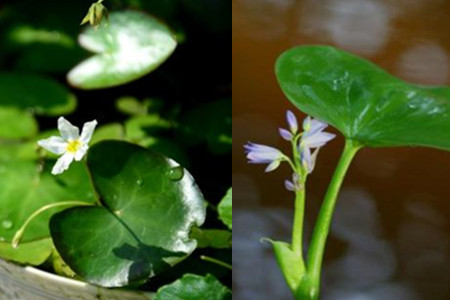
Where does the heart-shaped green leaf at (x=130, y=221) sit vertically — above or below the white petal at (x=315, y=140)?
below

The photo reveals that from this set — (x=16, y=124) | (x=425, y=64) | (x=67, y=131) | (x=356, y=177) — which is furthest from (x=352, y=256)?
(x=16, y=124)

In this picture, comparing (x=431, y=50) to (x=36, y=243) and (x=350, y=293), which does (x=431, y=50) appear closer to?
(x=350, y=293)

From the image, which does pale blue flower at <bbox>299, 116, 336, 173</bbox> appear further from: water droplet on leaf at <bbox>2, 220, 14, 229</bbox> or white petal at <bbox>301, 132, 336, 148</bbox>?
water droplet on leaf at <bbox>2, 220, 14, 229</bbox>

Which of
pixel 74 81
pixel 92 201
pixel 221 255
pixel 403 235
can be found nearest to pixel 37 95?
pixel 74 81

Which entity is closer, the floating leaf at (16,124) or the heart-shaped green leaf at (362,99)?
the heart-shaped green leaf at (362,99)

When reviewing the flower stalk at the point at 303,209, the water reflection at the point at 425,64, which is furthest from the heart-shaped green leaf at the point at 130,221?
the water reflection at the point at 425,64

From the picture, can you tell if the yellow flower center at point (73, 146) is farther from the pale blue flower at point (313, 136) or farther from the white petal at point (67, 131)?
the pale blue flower at point (313, 136)

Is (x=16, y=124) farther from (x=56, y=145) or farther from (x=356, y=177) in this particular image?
(x=356, y=177)
